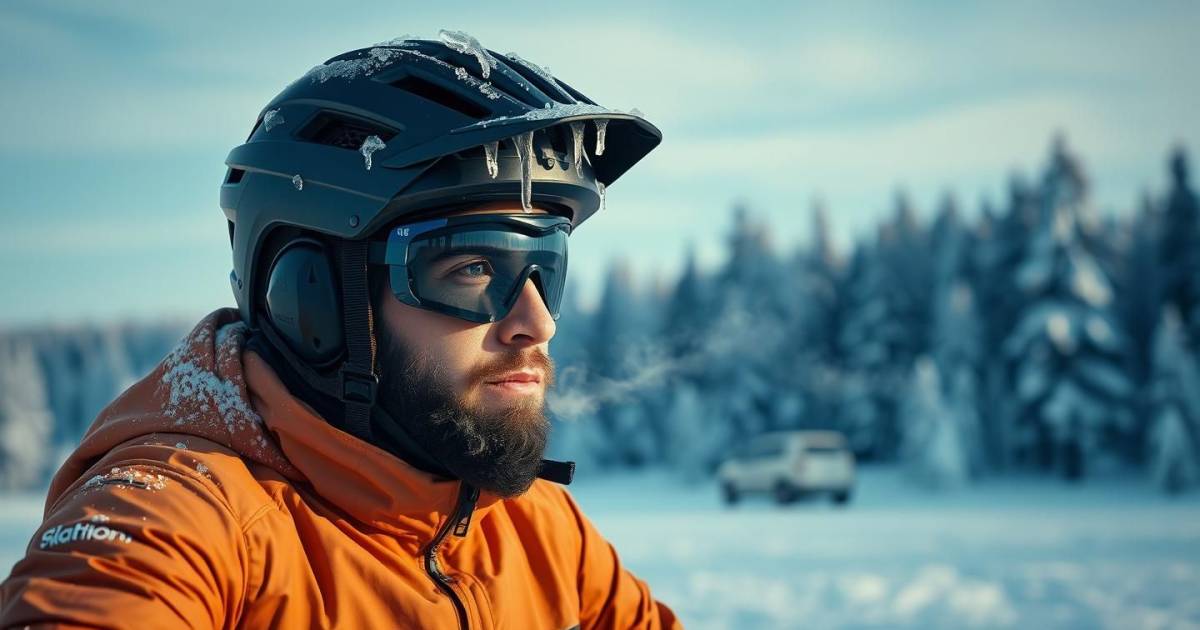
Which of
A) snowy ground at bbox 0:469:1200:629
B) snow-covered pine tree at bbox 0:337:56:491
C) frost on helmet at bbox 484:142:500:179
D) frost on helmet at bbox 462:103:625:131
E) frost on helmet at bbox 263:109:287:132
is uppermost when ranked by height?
frost on helmet at bbox 263:109:287:132

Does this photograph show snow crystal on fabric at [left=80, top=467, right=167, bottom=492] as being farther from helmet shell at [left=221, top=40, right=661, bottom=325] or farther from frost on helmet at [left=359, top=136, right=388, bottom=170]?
frost on helmet at [left=359, top=136, right=388, bottom=170]

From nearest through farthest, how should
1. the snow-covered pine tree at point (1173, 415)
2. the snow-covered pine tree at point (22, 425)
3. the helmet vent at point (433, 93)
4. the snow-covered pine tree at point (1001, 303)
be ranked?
the helmet vent at point (433, 93)
the snow-covered pine tree at point (1173, 415)
the snow-covered pine tree at point (1001, 303)
the snow-covered pine tree at point (22, 425)

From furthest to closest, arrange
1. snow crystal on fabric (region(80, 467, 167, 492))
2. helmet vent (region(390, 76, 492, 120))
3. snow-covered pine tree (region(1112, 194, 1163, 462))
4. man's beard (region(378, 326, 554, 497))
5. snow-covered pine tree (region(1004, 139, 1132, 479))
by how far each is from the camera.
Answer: snow-covered pine tree (region(1112, 194, 1163, 462)) < snow-covered pine tree (region(1004, 139, 1132, 479)) < helmet vent (region(390, 76, 492, 120)) < man's beard (region(378, 326, 554, 497)) < snow crystal on fabric (region(80, 467, 167, 492))

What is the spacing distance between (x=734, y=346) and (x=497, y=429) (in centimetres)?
3928

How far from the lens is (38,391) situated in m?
61.1

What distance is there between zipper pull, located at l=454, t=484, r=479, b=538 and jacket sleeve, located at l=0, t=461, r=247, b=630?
56cm

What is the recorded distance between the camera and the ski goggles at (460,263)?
8.06 ft

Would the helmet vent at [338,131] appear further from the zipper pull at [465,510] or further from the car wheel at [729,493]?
the car wheel at [729,493]

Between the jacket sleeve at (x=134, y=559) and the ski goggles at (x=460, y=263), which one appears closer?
the jacket sleeve at (x=134, y=559)

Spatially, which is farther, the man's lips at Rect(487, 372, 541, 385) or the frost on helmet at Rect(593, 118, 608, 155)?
the frost on helmet at Rect(593, 118, 608, 155)

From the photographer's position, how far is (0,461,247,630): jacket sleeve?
5.54ft

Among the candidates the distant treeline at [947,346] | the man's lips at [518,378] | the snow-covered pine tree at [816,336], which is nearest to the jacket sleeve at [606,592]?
the man's lips at [518,378]

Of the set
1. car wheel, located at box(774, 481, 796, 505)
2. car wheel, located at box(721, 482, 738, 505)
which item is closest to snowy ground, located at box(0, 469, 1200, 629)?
car wheel, located at box(774, 481, 796, 505)

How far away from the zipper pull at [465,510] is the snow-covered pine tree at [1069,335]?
34724 millimetres
